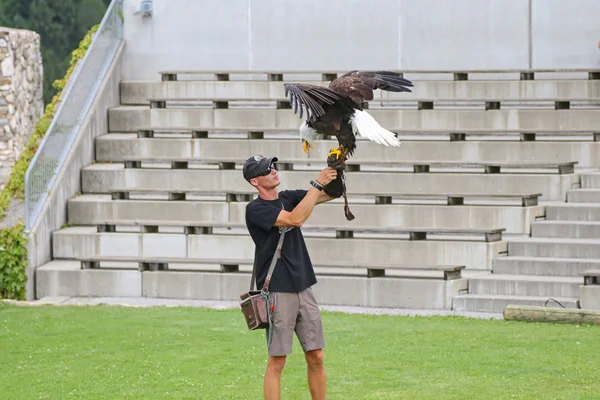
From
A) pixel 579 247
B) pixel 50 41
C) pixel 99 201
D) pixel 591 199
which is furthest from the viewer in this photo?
pixel 50 41

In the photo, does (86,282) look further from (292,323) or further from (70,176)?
(292,323)

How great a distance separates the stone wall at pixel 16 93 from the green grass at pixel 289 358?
709cm

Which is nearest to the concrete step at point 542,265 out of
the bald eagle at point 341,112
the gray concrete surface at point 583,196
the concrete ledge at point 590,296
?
the concrete ledge at point 590,296

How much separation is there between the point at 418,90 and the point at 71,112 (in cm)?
515

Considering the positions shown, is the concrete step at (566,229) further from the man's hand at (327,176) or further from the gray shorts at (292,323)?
the man's hand at (327,176)

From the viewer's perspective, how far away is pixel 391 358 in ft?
35.5

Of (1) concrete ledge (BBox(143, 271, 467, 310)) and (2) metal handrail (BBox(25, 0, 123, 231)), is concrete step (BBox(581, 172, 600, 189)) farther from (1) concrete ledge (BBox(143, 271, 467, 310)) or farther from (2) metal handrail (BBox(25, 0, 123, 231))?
(2) metal handrail (BBox(25, 0, 123, 231))

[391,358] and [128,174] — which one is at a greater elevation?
[128,174]

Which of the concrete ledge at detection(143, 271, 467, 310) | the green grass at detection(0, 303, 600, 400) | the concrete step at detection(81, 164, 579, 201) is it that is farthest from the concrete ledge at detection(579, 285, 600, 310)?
the concrete step at detection(81, 164, 579, 201)

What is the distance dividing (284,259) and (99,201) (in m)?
9.60

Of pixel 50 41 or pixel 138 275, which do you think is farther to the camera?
pixel 50 41

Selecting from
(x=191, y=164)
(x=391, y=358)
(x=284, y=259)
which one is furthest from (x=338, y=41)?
(x=284, y=259)

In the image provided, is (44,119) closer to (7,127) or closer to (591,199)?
(7,127)

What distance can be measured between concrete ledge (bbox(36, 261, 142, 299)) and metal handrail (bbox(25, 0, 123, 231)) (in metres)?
0.86
